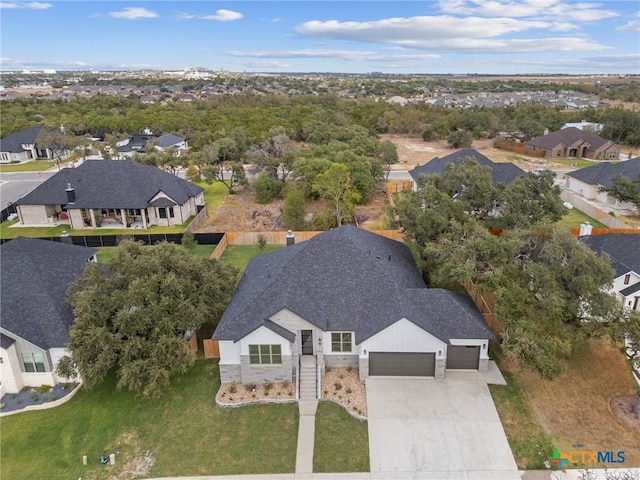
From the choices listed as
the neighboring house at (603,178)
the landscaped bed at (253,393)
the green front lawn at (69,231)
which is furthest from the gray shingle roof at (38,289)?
the neighboring house at (603,178)

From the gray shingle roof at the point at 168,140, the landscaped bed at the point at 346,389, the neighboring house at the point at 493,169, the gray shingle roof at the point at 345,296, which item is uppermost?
the gray shingle roof at the point at 168,140

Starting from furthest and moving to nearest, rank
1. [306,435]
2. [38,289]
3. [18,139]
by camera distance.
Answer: [18,139], [38,289], [306,435]

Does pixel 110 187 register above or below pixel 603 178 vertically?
above

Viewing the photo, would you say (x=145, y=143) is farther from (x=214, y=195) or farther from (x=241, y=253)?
(x=241, y=253)

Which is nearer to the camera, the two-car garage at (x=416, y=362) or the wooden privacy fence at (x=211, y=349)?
the two-car garage at (x=416, y=362)

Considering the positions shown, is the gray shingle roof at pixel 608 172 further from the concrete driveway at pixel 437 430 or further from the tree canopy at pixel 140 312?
the tree canopy at pixel 140 312

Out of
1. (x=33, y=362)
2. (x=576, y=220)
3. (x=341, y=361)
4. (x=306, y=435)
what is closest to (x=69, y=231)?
(x=33, y=362)

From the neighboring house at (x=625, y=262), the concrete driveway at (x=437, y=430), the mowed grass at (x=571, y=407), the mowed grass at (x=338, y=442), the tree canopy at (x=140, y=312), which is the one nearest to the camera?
the concrete driveway at (x=437, y=430)
